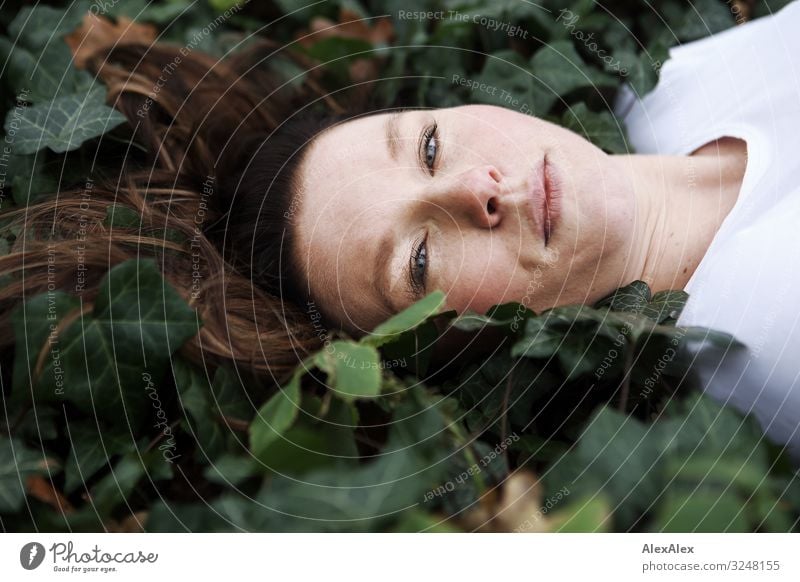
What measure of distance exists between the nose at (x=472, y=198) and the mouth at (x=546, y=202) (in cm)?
5

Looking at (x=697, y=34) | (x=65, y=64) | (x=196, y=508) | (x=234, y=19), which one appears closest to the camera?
(x=196, y=508)

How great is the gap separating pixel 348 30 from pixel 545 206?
74cm

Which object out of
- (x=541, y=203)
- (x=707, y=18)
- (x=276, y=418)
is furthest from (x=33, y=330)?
(x=707, y=18)

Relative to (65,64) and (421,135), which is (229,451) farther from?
(65,64)

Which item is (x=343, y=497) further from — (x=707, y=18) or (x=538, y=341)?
(x=707, y=18)

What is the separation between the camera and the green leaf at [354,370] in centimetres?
73

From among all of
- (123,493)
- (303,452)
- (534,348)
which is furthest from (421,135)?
(123,493)

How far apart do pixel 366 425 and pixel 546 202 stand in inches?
15.3

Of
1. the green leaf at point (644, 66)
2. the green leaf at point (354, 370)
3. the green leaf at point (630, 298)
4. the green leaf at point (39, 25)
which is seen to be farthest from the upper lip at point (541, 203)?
the green leaf at point (39, 25)

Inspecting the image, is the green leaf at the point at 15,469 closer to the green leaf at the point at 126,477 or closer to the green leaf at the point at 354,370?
the green leaf at the point at 126,477

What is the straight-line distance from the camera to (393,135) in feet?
3.34

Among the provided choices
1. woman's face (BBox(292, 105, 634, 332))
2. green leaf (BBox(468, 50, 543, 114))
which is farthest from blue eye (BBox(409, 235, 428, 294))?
green leaf (BBox(468, 50, 543, 114))

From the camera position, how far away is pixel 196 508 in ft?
2.29

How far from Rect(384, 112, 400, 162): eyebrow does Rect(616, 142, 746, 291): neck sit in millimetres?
346
